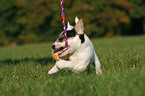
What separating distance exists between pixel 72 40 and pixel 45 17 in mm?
35961

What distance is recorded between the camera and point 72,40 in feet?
10.0

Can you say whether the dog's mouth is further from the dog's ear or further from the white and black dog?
the dog's ear

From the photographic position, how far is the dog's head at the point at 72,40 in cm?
301

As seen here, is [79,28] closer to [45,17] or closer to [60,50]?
[60,50]

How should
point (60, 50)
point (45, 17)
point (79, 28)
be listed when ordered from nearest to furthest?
point (79, 28)
point (60, 50)
point (45, 17)

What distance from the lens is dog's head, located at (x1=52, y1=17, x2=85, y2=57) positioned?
3014 mm

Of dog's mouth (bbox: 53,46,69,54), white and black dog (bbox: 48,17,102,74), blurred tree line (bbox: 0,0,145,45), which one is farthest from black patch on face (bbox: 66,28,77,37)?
blurred tree line (bbox: 0,0,145,45)

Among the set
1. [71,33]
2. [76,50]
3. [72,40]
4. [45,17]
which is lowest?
[76,50]

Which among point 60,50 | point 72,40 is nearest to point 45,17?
point 60,50

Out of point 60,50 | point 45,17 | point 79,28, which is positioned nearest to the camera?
point 79,28

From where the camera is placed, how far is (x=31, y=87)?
2.80 m

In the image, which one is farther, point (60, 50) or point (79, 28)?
point (60, 50)

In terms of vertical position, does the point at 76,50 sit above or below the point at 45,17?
below

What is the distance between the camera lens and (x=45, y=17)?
38.0 metres
